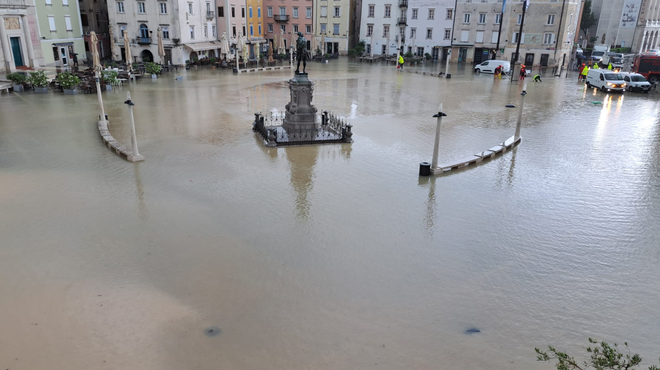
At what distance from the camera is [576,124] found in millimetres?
24828

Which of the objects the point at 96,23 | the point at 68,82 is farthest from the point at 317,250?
the point at 96,23

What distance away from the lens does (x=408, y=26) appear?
6381cm

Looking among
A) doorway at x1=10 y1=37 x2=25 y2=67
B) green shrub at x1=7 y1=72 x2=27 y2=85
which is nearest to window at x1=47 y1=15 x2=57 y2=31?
doorway at x1=10 y1=37 x2=25 y2=67

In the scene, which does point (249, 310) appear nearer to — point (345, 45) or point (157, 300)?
point (157, 300)

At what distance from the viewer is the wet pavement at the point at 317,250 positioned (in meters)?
8.05

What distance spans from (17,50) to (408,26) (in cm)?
4534

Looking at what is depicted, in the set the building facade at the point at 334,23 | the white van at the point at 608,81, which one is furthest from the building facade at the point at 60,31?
the white van at the point at 608,81

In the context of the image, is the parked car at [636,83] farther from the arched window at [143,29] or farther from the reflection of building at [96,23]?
the reflection of building at [96,23]

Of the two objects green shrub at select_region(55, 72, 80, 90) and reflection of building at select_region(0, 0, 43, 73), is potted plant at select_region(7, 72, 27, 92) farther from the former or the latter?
reflection of building at select_region(0, 0, 43, 73)

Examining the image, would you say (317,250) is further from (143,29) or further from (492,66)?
(143,29)

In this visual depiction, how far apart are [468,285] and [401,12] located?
60254 millimetres

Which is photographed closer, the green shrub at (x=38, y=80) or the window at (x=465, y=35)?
the green shrub at (x=38, y=80)

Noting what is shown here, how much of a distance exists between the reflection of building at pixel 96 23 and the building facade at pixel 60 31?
248cm

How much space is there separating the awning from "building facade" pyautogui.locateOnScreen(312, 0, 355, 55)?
1658 centimetres
